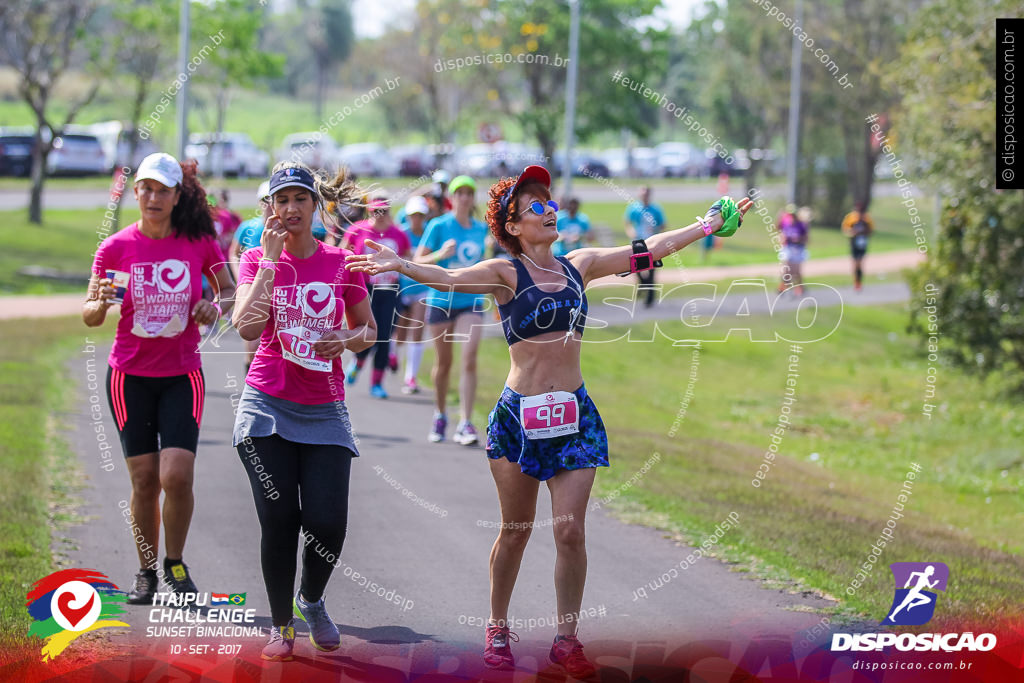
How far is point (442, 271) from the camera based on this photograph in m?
5.04

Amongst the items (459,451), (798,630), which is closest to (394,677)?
(798,630)

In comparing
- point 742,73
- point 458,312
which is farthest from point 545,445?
point 742,73

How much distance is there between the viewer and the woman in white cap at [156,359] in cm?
573

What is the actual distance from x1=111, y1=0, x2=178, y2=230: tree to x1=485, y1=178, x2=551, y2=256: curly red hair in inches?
861

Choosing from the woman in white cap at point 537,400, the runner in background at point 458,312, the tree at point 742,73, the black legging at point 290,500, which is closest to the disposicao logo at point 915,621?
the woman in white cap at point 537,400

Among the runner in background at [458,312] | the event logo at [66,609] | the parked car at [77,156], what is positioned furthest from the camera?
the parked car at [77,156]

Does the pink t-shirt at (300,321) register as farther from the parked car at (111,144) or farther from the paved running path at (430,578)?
the parked car at (111,144)

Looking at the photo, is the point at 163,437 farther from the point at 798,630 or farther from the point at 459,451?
the point at 459,451

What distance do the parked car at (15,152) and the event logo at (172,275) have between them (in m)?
34.7

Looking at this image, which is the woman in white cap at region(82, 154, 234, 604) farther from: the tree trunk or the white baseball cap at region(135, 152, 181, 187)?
the tree trunk

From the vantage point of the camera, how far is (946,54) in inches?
590

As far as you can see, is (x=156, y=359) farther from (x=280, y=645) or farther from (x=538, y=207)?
(x=538, y=207)

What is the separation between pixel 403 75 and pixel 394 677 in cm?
2934

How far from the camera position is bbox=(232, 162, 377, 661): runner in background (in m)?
5.04
